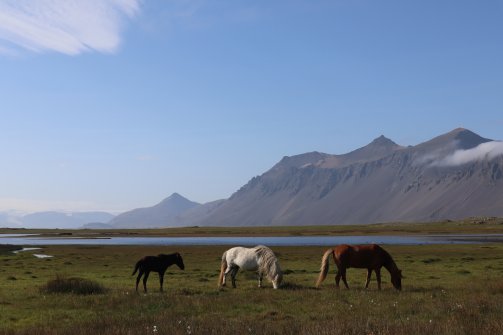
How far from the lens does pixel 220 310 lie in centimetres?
1822

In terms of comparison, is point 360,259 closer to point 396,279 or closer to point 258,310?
point 396,279

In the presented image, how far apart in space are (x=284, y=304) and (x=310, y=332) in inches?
281

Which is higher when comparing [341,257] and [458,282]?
[341,257]

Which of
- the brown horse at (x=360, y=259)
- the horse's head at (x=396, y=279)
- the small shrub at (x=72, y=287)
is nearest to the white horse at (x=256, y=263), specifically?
the brown horse at (x=360, y=259)

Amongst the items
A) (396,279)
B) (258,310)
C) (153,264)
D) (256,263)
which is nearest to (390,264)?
(396,279)

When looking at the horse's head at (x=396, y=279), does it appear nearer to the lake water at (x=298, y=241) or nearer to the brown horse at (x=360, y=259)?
the brown horse at (x=360, y=259)

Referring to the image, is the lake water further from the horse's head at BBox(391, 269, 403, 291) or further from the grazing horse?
the grazing horse

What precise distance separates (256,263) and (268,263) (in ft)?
2.22

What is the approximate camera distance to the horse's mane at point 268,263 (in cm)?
2378

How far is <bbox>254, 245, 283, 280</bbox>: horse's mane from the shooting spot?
23781 millimetres

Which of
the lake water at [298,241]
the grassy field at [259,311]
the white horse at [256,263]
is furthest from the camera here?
the lake water at [298,241]

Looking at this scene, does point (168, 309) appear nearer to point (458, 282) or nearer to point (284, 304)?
point (284, 304)

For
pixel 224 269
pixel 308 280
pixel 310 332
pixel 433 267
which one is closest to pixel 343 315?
pixel 310 332

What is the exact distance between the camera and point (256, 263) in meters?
24.5
